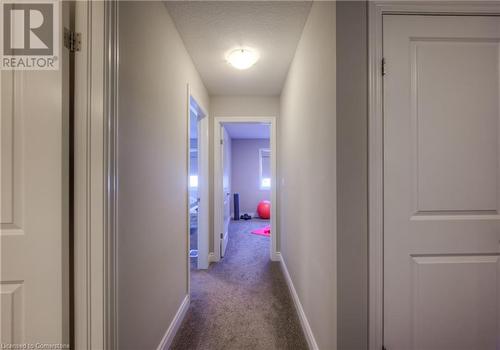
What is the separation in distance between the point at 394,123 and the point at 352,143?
9.5 inches

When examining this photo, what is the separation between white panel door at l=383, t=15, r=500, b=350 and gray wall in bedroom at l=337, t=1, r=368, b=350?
0.45 feet

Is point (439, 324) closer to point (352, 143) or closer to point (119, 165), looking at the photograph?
point (352, 143)

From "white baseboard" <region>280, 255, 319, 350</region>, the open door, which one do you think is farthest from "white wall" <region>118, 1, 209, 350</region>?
the open door

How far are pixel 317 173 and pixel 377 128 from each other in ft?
1.37

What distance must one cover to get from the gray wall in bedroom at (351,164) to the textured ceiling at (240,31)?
66 cm

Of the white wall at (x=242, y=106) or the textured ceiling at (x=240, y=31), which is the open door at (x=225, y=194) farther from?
the textured ceiling at (x=240, y=31)

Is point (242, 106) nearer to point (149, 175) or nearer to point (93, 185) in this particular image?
point (149, 175)

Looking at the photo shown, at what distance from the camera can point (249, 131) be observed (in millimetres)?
5316

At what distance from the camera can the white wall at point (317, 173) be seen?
108 centimetres

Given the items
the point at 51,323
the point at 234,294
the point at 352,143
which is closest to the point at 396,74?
the point at 352,143

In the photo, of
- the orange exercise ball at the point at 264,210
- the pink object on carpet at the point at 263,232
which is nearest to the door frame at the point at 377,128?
the pink object on carpet at the point at 263,232

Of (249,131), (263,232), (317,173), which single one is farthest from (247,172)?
(317,173)

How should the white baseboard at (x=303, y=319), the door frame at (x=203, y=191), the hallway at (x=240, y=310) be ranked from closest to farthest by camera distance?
the white baseboard at (x=303, y=319) < the hallway at (x=240, y=310) < the door frame at (x=203, y=191)

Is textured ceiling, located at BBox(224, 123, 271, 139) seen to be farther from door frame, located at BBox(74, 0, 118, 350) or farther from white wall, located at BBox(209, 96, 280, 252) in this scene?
door frame, located at BBox(74, 0, 118, 350)
